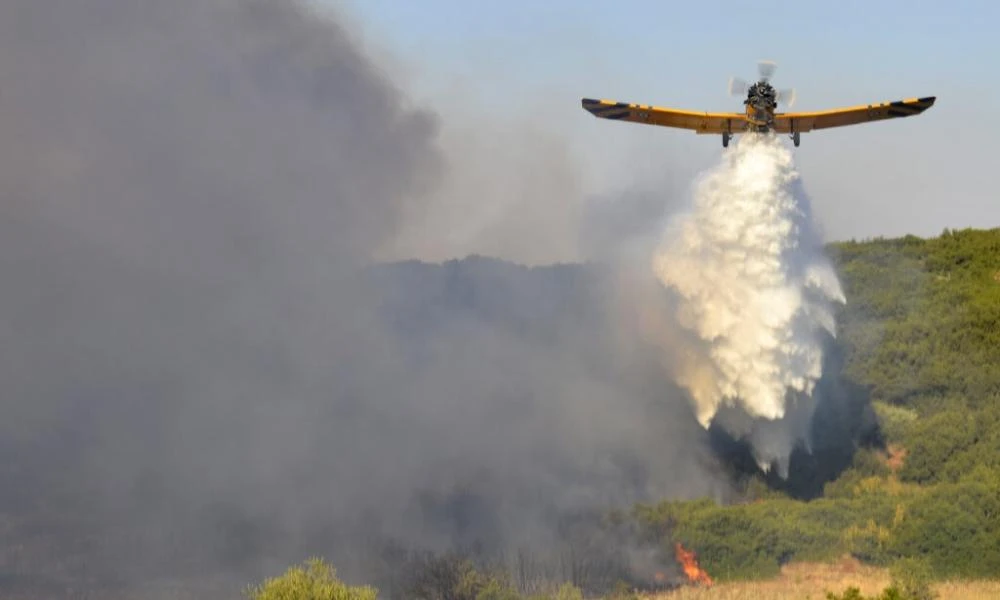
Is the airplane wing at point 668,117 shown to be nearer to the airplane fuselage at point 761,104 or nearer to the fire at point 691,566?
the airplane fuselage at point 761,104

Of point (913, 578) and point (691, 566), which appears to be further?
point (691, 566)

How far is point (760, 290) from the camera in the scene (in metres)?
58.5

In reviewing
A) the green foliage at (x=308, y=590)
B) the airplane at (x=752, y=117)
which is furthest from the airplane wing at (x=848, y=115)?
the green foliage at (x=308, y=590)

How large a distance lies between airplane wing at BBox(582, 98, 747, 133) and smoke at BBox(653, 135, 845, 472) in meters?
0.81

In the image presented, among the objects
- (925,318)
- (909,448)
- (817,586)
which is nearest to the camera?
(817,586)

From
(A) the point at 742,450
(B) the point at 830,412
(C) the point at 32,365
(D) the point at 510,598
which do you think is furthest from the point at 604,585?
(C) the point at 32,365

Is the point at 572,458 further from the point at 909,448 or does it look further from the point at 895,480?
the point at 909,448

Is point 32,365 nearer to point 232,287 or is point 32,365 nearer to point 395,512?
point 232,287

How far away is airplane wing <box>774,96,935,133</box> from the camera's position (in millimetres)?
58625

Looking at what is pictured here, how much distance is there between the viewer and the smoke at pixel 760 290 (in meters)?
58.3

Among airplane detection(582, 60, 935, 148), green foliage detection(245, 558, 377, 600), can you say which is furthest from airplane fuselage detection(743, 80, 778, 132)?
green foliage detection(245, 558, 377, 600)

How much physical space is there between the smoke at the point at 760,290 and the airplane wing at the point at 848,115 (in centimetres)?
93

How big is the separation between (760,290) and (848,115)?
7.15 m

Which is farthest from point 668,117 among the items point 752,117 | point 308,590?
point 308,590
